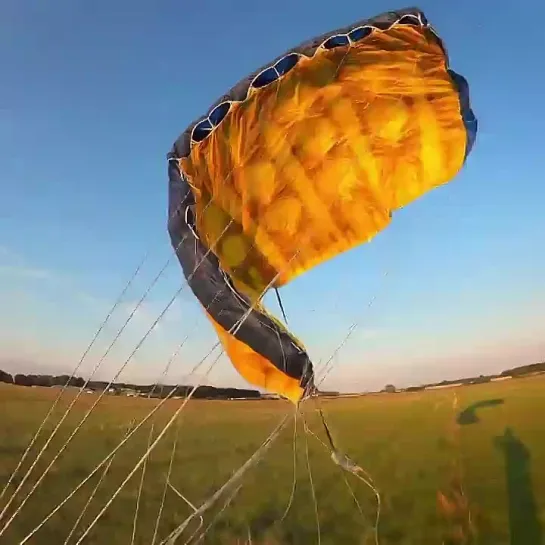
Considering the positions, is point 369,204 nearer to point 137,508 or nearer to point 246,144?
point 246,144

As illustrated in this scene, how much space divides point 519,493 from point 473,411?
32cm

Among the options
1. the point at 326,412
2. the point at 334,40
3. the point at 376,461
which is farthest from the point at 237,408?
the point at 334,40

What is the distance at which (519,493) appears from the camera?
208cm

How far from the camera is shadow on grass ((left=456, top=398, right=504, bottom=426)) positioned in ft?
7.50

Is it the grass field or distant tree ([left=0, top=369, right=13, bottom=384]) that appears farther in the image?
distant tree ([left=0, top=369, right=13, bottom=384])

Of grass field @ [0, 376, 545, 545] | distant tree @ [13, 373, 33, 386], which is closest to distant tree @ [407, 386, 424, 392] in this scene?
grass field @ [0, 376, 545, 545]

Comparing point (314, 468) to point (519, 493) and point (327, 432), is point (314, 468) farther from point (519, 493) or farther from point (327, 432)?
point (519, 493)

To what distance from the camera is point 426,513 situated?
6.82 ft

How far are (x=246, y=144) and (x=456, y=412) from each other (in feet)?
4.06

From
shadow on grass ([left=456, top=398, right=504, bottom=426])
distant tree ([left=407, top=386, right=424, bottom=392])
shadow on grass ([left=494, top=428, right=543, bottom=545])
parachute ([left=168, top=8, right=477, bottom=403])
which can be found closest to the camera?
parachute ([left=168, top=8, right=477, bottom=403])

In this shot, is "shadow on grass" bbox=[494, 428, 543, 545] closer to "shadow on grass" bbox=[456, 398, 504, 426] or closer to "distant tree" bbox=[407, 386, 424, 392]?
"shadow on grass" bbox=[456, 398, 504, 426]

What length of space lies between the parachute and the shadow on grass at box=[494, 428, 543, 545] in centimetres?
82

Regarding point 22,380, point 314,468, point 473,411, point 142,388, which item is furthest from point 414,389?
point 22,380

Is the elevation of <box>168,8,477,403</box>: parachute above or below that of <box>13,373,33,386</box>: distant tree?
above
